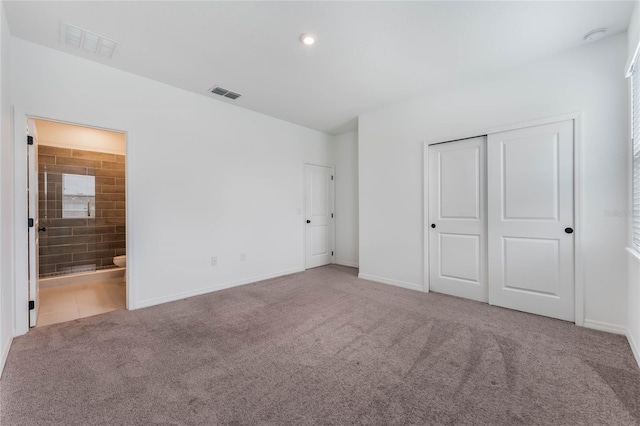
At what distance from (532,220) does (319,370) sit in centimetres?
275

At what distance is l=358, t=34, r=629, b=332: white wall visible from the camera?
2.54 m

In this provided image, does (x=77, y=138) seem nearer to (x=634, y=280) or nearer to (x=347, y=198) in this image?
(x=347, y=198)

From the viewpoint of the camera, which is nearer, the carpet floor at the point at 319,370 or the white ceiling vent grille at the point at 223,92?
the carpet floor at the point at 319,370

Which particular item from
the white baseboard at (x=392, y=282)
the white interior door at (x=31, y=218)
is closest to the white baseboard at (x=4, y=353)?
the white interior door at (x=31, y=218)

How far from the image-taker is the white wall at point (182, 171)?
9.18ft

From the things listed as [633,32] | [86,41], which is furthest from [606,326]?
[86,41]

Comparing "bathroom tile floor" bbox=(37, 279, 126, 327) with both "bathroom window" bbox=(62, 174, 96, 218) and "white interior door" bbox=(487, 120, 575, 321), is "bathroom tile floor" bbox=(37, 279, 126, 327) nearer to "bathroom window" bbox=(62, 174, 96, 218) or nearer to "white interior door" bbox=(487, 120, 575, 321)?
"bathroom window" bbox=(62, 174, 96, 218)

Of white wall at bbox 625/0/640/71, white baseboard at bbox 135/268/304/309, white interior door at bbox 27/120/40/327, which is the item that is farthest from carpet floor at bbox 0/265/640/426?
white wall at bbox 625/0/640/71

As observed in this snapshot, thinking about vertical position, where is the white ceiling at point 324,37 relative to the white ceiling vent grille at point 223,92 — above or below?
below

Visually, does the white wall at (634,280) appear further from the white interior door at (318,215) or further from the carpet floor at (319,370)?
the white interior door at (318,215)

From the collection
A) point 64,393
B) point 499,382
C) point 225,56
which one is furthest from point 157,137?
point 499,382

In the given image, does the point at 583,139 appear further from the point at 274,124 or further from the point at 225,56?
the point at 274,124

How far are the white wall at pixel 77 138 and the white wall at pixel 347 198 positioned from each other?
3.74 metres

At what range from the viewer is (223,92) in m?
3.67
